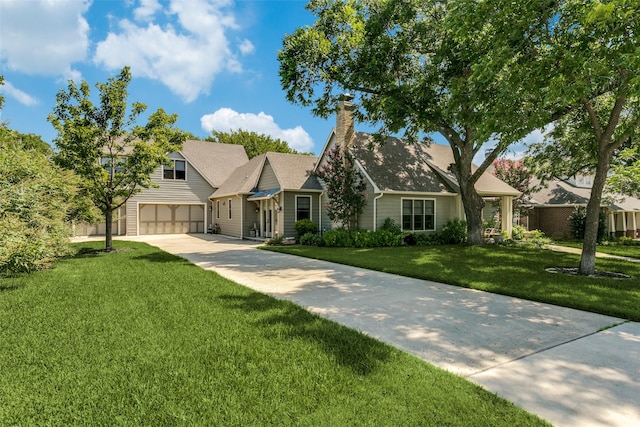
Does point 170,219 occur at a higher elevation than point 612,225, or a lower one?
higher

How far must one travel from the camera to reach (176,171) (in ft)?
81.9

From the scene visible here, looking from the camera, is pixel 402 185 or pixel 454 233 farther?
pixel 454 233

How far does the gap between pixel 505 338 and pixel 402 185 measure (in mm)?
13333

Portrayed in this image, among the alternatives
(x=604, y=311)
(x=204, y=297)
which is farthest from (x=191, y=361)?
(x=604, y=311)

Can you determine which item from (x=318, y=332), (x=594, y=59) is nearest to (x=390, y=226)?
(x=594, y=59)

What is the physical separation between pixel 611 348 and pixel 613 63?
210 inches

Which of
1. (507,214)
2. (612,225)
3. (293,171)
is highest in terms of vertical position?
(293,171)

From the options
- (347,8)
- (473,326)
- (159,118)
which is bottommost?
(473,326)

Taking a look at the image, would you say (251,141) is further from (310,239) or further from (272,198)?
(310,239)

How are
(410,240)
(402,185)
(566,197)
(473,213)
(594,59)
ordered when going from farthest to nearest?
(566,197) < (402,185) < (410,240) < (473,213) < (594,59)

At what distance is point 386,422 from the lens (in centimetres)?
258

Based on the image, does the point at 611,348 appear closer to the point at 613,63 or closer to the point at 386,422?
the point at 386,422

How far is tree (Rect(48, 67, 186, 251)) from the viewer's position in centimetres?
1241

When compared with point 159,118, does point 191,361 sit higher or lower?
→ lower
